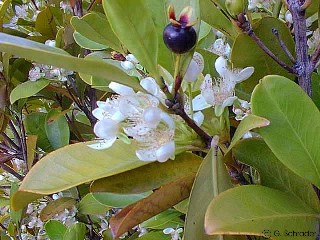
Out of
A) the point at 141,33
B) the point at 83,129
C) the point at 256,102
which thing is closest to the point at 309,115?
the point at 256,102

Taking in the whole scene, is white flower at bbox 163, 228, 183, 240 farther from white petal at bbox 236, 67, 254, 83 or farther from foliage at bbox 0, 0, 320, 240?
white petal at bbox 236, 67, 254, 83

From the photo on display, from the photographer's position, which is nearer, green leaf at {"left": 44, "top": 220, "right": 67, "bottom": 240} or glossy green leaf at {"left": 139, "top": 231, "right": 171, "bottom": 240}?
glossy green leaf at {"left": 139, "top": 231, "right": 171, "bottom": 240}

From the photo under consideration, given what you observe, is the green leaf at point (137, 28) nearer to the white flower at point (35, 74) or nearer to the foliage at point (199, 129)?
the foliage at point (199, 129)

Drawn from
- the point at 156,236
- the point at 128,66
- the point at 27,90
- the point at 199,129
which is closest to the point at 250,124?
the point at 199,129

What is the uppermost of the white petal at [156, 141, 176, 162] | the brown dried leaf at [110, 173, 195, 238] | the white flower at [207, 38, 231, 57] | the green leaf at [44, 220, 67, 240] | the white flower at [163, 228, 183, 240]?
the white flower at [207, 38, 231, 57]

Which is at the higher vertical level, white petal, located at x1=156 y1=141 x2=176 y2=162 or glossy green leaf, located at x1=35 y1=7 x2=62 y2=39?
white petal, located at x1=156 y1=141 x2=176 y2=162
